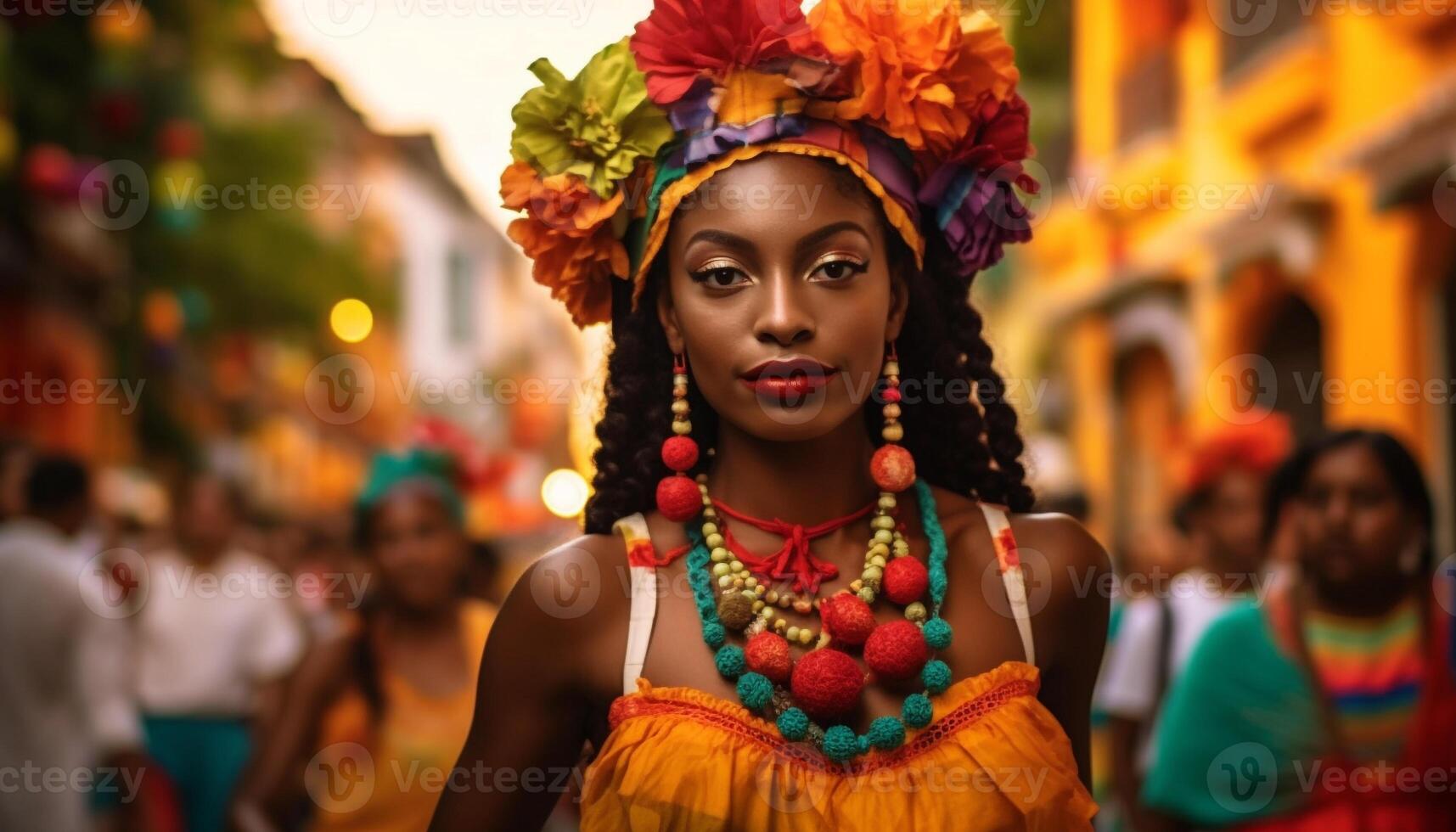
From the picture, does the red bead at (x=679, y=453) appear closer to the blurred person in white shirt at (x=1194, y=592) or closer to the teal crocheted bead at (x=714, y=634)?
the teal crocheted bead at (x=714, y=634)

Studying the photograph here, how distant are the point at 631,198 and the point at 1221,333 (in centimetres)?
1133

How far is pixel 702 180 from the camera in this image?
297 cm

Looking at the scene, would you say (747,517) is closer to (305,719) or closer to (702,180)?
(702,180)

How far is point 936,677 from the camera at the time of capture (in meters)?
2.89

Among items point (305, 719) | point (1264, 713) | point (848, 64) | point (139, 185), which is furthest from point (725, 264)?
point (139, 185)

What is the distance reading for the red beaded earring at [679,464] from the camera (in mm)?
3068

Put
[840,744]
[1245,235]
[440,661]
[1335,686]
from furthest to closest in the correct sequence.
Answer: [1245,235] < [440,661] < [1335,686] < [840,744]

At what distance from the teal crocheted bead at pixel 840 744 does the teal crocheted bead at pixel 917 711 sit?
0.31 ft

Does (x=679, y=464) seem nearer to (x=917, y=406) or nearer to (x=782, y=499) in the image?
(x=782, y=499)

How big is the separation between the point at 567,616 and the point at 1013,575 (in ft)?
2.56

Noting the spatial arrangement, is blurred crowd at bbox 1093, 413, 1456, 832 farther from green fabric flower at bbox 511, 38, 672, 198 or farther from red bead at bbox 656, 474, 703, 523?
green fabric flower at bbox 511, 38, 672, 198

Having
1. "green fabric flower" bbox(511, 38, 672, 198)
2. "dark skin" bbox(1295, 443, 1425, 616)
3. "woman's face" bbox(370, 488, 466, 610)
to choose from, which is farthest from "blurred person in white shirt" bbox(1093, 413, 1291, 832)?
"green fabric flower" bbox(511, 38, 672, 198)

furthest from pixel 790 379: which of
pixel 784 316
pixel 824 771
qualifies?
pixel 824 771

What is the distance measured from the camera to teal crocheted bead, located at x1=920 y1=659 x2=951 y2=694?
9.48ft
